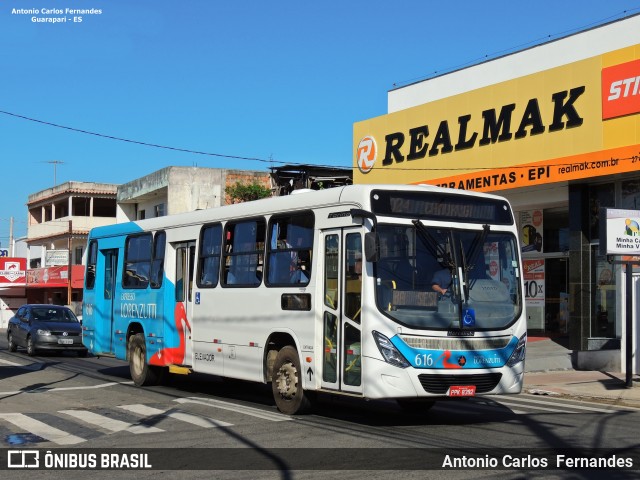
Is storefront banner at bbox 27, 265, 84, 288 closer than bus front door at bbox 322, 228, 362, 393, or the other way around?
bus front door at bbox 322, 228, 362, 393

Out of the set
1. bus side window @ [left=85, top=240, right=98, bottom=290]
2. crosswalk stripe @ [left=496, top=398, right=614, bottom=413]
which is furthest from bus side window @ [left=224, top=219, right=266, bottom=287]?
bus side window @ [left=85, top=240, right=98, bottom=290]

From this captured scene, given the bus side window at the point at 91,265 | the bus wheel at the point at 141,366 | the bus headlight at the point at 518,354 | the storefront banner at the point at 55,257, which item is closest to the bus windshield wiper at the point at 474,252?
the bus headlight at the point at 518,354

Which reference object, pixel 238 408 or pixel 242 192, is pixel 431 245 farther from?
pixel 242 192

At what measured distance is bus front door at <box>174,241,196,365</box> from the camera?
15.6 m

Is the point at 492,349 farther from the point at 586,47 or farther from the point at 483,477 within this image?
the point at 586,47

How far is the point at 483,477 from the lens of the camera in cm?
817

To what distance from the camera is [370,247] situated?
10758mm

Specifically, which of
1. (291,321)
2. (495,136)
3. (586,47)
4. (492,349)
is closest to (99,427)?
(291,321)

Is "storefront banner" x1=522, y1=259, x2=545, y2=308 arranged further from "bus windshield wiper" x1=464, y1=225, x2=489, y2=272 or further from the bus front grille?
the bus front grille

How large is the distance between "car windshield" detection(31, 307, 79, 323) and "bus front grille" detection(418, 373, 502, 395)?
19.7 m

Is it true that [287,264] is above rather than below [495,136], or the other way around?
below

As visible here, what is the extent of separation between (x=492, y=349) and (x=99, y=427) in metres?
5.35

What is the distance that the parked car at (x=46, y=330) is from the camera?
1050 inches

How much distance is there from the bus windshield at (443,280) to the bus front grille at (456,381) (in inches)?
24.3
